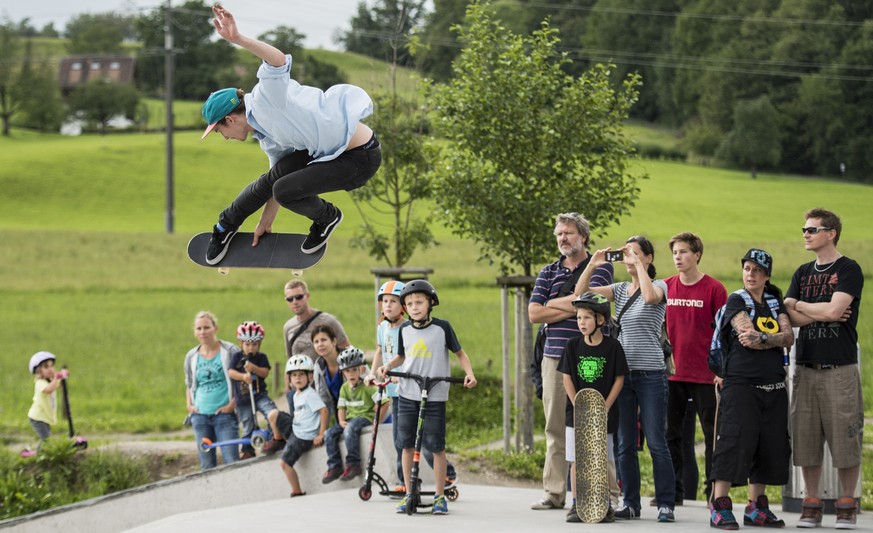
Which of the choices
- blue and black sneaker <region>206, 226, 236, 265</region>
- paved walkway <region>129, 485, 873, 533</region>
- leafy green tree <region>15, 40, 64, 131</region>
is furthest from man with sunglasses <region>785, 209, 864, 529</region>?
leafy green tree <region>15, 40, 64, 131</region>

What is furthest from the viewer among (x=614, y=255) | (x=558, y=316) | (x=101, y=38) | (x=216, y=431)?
(x=101, y=38)

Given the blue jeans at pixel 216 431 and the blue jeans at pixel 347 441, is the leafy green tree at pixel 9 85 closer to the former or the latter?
the blue jeans at pixel 216 431

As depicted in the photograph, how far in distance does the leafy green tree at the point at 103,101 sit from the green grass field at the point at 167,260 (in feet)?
51.2

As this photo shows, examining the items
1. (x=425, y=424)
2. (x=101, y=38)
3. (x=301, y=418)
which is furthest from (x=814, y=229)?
(x=101, y=38)

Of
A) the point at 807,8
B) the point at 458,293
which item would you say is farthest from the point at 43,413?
the point at 807,8

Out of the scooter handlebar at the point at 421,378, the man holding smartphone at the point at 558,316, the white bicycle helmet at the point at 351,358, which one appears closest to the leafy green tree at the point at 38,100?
the white bicycle helmet at the point at 351,358

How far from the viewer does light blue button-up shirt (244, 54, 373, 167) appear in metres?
5.30

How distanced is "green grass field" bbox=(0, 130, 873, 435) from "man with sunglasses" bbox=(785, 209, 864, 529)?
16.8 feet

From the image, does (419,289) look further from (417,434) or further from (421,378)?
(417,434)

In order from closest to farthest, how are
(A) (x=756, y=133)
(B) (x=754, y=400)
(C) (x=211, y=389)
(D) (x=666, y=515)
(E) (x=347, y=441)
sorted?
1. (B) (x=754, y=400)
2. (D) (x=666, y=515)
3. (E) (x=347, y=441)
4. (C) (x=211, y=389)
5. (A) (x=756, y=133)

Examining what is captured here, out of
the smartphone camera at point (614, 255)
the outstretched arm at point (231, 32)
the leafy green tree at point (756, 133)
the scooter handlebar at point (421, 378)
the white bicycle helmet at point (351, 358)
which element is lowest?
the scooter handlebar at point (421, 378)

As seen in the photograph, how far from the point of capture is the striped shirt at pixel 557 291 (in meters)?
7.89

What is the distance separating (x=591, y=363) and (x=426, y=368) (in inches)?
52.9

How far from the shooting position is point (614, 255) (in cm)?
758
